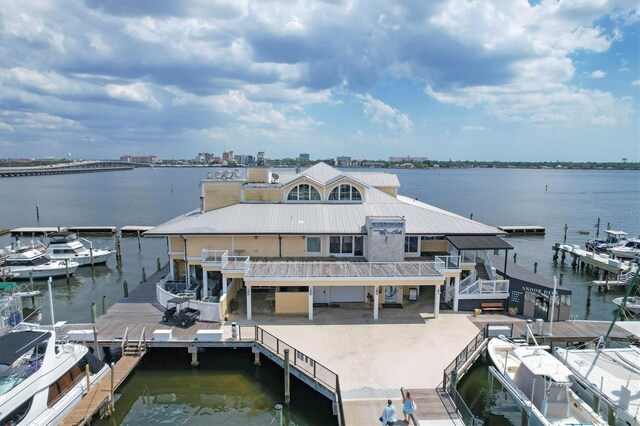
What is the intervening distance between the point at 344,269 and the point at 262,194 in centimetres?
1091

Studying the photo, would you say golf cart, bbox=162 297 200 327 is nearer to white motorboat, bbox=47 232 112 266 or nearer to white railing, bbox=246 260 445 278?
white railing, bbox=246 260 445 278

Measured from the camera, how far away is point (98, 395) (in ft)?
60.2

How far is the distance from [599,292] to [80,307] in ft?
150

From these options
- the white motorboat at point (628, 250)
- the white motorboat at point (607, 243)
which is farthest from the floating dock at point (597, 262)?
the white motorboat at point (607, 243)

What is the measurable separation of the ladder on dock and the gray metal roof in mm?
8033

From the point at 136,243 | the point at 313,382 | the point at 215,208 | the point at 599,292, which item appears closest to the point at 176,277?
the point at 215,208

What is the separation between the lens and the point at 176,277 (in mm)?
29688

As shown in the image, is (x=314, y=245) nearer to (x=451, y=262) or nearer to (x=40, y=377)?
(x=451, y=262)

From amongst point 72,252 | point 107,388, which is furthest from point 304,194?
point 72,252

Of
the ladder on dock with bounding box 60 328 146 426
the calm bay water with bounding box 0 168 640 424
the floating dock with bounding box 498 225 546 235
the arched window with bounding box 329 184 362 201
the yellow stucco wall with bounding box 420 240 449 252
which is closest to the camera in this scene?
the ladder on dock with bounding box 60 328 146 426

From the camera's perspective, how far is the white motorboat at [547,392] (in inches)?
624

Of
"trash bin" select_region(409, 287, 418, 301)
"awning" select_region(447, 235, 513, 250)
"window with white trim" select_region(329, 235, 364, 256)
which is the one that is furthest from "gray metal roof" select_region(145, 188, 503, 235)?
"trash bin" select_region(409, 287, 418, 301)

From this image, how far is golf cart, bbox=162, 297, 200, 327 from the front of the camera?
23.4m

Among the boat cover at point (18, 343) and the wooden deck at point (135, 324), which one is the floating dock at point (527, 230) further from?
the boat cover at point (18, 343)
